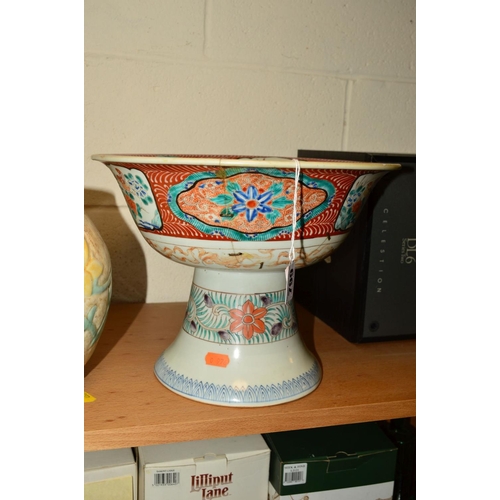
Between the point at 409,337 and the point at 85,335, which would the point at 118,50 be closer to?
the point at 85,335

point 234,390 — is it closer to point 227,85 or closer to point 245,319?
point 245,319

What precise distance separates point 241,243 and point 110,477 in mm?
288

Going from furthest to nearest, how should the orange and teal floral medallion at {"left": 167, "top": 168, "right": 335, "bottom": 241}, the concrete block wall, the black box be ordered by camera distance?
the concrete block wall, the black box, the orange and teal floral medallion at {"left": 167, "top": 168, "right": 335, "bottom": 241}

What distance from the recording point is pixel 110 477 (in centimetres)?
59

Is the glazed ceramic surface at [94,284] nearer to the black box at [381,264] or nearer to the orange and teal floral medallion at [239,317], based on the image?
the orange and teal floral medallion at [239,317]

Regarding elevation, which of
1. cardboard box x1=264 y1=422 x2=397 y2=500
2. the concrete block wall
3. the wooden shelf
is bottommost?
cardboard box x1=264 y1=422 x2=397 y2=500

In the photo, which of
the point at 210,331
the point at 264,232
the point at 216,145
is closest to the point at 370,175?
the point at 264,232

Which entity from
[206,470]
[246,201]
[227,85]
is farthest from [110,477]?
[227,85]

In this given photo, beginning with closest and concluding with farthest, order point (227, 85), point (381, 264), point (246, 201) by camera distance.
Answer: point (246, 201) → point (381, 264) → point (227, 85)

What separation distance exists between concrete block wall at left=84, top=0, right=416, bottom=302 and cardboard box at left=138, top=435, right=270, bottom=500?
0.35m

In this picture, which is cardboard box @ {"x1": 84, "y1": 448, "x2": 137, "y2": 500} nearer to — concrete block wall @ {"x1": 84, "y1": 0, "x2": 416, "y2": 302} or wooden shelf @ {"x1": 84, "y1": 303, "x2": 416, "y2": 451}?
wooden shelf @ {"x1": 84, "y1": 303, "x2": 416, "y2": 451}

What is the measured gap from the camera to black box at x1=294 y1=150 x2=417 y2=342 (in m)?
0.71

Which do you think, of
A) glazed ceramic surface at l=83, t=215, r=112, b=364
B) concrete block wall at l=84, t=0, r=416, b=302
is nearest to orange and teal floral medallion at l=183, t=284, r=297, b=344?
glazed ceramic surface at l=83, t=215, r=112, b=364

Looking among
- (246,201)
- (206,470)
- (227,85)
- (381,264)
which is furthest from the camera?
(227,85)
